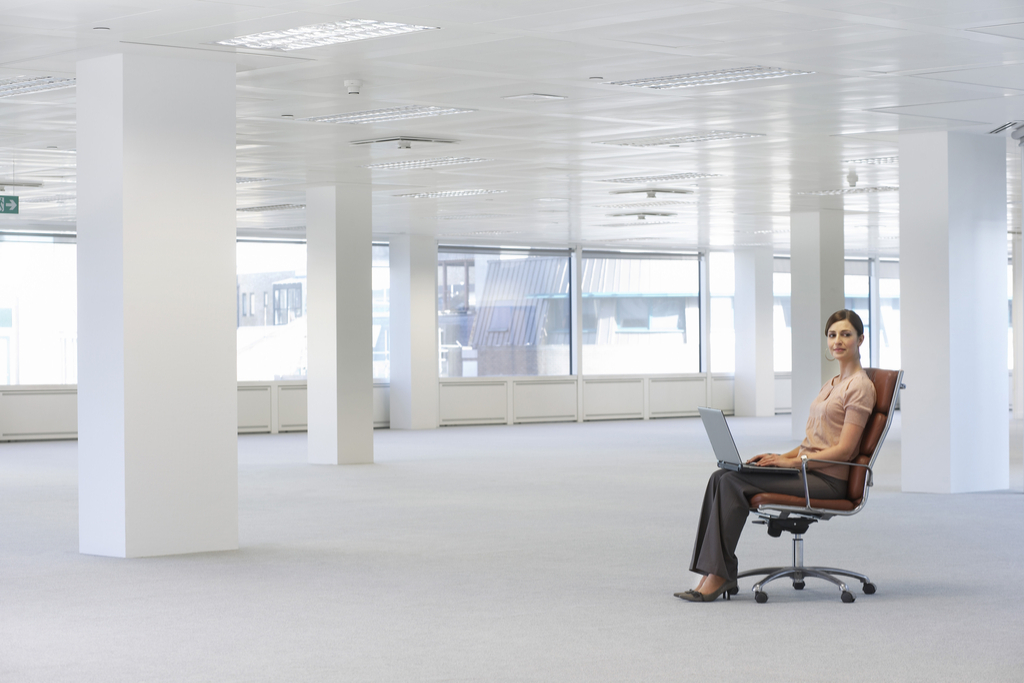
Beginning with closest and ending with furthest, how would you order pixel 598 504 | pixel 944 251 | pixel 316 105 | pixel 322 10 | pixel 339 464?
1. pixel 322 10
2. pixel 316 105
3. pixel 598 504
4. pixel 944 251
5. pixel 339 464

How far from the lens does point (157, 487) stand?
8.47 metres

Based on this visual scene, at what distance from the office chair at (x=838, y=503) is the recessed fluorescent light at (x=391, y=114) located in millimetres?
4853

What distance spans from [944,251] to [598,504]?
388 cm

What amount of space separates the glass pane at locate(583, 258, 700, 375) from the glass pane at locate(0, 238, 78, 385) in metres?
9.28

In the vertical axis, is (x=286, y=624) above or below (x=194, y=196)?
below

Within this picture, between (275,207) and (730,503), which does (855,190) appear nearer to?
(275,207)

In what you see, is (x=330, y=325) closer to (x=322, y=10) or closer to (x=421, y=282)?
(x=421, y=282)

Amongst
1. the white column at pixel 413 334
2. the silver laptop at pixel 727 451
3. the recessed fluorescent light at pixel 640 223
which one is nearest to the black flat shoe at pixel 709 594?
the silver laptop at pixel 727 451

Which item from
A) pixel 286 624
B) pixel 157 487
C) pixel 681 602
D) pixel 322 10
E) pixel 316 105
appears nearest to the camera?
pixel 286 624

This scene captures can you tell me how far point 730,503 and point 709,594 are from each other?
18.6 inches

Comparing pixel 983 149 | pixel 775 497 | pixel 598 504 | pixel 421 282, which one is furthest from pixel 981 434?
pixel 421 282

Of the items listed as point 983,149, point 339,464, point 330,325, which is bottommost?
point 339,464

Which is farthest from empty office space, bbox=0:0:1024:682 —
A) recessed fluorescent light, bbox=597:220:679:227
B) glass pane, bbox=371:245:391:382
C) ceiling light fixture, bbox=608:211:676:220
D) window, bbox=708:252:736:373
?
window, bbox=708:252:736:373

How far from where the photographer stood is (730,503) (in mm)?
6789
